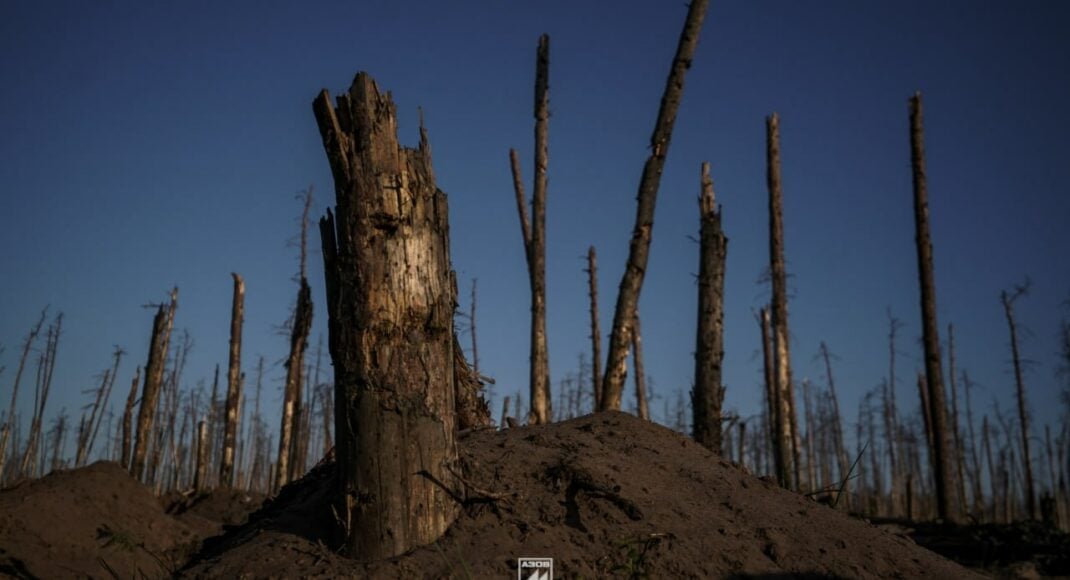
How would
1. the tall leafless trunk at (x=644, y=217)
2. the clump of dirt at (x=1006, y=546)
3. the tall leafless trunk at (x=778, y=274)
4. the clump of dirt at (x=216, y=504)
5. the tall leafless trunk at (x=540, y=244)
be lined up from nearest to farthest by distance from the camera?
the tall leafless trunk at (x=644, y=217), the clump of dirt at (x=1006, y=546), the tall leafless trunk at (x=540, y=244), the tall leafless trunk at (x=778, y=274), the clump of dirt at (x=216, y=504)

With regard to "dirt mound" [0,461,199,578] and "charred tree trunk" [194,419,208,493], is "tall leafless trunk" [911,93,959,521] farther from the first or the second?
"charred tree trunk" [194,419,208,493]

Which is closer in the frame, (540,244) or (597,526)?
(597,526)

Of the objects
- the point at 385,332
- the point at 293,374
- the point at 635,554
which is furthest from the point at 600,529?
the point at 293,374

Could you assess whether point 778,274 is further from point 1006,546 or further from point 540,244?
point 1006,546

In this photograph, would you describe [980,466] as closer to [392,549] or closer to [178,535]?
[178,535]

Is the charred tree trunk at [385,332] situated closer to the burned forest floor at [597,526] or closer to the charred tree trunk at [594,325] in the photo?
the burned forest floor at [597,526]

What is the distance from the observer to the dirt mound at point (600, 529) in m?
3.89

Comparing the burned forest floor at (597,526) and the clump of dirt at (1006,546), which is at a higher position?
the burned forest floor at (597,526)

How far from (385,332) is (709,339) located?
19.6 feet

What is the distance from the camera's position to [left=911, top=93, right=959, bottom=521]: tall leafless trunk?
14.6 metres

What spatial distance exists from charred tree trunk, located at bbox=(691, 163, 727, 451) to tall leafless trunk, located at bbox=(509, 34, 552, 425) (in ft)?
16.1

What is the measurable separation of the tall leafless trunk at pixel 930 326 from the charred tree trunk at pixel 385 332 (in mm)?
13211

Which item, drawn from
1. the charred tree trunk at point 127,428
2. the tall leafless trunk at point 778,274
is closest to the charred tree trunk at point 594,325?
the tall leafless trunk at point 778,274

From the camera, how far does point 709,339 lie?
366 inches
